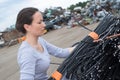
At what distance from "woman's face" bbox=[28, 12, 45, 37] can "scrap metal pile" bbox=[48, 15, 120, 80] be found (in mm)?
502

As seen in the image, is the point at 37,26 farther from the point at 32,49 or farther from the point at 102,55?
the point at 102,55

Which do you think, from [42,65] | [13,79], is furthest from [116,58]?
[13,79]

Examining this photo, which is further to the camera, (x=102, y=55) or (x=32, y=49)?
(x=32, y=49)

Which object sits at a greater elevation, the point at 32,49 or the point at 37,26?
the point at 37,26

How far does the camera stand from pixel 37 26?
2844mm

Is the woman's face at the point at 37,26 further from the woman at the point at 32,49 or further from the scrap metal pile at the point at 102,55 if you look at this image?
the scrap metal pile at the point at 102,55

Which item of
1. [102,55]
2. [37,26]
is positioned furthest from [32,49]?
[102,55]

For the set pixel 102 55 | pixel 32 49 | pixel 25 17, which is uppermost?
pixel 25 17

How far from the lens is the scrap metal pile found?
235cm

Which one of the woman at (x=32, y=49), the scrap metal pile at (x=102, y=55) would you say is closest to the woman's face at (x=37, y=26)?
the woman at (x=32, y=49)

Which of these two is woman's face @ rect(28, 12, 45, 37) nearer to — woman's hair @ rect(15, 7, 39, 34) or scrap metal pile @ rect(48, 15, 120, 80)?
woman's hair @ rect(15, 7, 39, 34)

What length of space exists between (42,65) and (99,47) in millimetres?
703

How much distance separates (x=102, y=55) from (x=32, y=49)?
2.41 ft

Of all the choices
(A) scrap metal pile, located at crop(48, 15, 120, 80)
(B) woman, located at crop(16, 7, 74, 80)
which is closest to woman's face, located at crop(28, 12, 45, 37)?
(B) woman, located at crop(16, 7, 74, 80)
